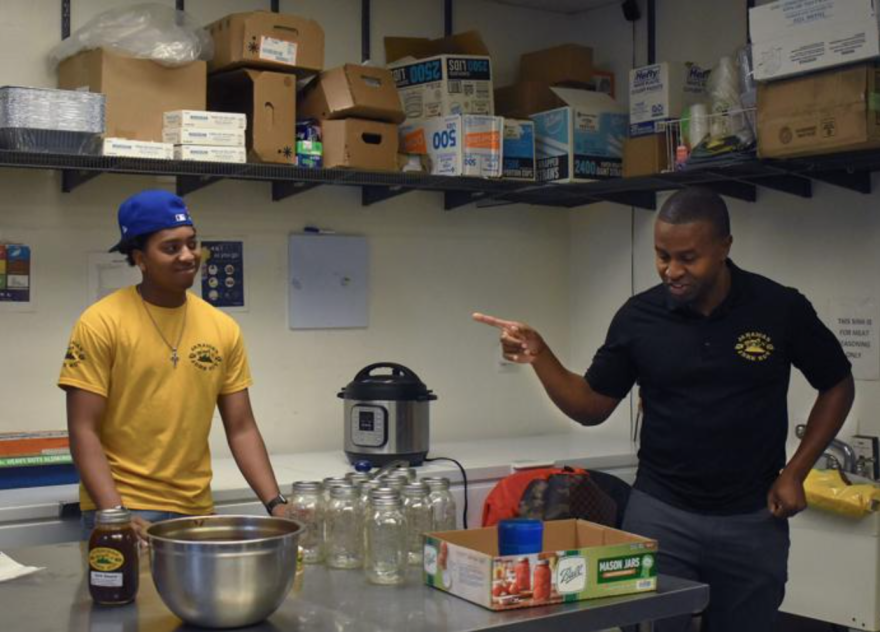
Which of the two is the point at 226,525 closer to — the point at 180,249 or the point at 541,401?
the point at 180,249

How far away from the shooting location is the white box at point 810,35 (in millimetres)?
3021

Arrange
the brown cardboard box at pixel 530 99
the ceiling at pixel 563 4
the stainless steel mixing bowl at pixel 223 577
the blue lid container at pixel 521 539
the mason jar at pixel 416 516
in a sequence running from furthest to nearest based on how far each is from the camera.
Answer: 1. the ceiling at pixel 563 4
2. the brown cardboard box at pixel 530 99
3. the mason jar at pixel 416 516
4. the blue lid container at pixel 521 539
5. the stainless steel mixing bowl at pixel 223 577

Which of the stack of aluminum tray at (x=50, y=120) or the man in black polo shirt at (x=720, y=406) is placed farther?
the stack of aluminum tray at (x=50, y=120)

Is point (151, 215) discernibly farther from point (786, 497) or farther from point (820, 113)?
point (820, 113)

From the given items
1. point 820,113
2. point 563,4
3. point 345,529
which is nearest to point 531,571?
point 345,529

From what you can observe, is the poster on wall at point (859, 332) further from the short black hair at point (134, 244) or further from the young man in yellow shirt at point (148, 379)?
the short black hair at point (134, 244)

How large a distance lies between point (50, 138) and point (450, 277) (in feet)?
5.64

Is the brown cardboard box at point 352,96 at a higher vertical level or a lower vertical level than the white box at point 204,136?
higher

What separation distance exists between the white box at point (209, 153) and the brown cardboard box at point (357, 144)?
309 mm

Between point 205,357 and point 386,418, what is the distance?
1.04 meters

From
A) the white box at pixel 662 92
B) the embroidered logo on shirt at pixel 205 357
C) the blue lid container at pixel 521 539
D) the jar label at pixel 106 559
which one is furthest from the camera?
the white box at pixel 662 92

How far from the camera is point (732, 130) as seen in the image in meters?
3.52

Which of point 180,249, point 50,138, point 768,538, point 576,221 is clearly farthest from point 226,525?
point 576,221

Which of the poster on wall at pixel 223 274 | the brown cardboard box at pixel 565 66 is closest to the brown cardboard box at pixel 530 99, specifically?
the brown cardboard box at pixel 565 66
